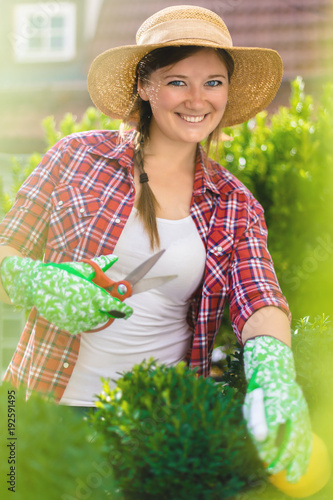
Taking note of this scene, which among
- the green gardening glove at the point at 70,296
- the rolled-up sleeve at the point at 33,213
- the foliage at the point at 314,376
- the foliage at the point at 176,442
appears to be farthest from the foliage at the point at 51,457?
the rolled-up sleeve at the point at 33,213

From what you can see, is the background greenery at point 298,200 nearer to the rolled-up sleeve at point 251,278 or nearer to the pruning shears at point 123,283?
the rolled-up sleeve at point 251,278

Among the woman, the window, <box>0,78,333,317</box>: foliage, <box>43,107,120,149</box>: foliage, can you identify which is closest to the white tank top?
the woman

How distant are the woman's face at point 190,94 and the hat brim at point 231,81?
0.10m

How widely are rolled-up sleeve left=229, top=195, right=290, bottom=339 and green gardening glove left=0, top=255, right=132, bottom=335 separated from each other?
1.47 ft

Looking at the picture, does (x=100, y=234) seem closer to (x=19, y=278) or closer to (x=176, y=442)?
(x=19, y=278)

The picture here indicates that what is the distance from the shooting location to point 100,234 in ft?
5.09

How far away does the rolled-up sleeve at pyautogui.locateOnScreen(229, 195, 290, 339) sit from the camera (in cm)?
146

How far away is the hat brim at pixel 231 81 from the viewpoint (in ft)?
5.45

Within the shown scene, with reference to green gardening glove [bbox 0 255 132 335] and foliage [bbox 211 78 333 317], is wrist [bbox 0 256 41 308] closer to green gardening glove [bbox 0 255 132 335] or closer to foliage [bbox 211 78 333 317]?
green gardening glove [bbox 0 255 132 335]

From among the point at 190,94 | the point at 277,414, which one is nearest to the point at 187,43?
the point at 190,94

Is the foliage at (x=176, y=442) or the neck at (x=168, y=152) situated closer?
the foliage at (x=176, y=442)

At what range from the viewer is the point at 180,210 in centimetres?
165

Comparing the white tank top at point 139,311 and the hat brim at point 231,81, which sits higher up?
the hat brim at point 231,81

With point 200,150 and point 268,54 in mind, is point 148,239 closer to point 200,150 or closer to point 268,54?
point 200,150
